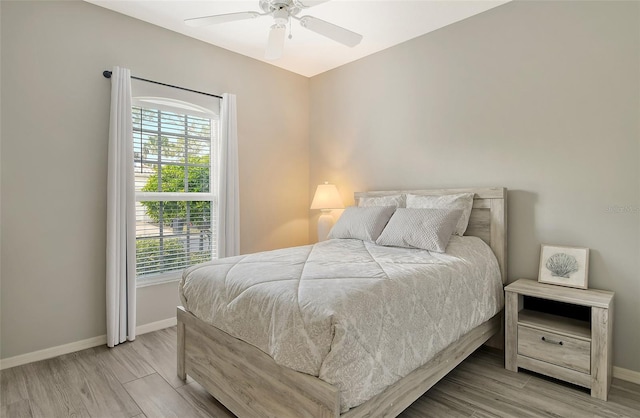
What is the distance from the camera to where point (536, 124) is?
259cm

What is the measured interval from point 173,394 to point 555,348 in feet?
7.88

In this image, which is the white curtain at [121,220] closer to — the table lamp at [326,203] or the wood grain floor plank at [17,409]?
the wood grain floor plank at [17,409]

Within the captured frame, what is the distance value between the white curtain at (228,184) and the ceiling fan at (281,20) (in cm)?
112

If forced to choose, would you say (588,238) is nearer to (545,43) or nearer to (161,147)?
(545,43)

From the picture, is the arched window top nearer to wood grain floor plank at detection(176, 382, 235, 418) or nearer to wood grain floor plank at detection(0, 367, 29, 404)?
wood grain floor plank at detection(0, 367, 29, 404)

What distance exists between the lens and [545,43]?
2535 millimetres

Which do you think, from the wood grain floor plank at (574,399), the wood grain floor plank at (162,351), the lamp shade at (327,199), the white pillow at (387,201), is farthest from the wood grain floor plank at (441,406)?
the lamp shade at (327,199)

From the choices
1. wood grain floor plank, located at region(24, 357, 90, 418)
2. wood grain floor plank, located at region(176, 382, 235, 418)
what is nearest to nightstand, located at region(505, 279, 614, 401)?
wood grain floor plank, located at region(176, 382, 235, 418)

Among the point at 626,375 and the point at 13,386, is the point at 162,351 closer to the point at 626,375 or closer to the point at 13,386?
the point at 13,386

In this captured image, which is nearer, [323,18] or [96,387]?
[96,387]

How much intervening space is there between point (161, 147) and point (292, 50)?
66.5 inches

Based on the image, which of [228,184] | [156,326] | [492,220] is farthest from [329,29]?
[156,326]

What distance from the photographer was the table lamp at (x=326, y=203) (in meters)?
3.75

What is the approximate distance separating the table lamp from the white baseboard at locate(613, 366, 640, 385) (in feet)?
8.44
